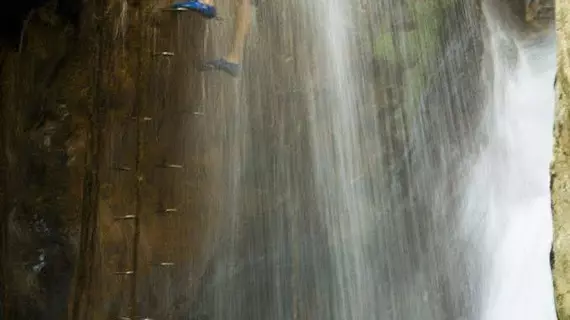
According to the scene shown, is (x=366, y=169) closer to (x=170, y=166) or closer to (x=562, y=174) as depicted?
(x=170, y=166)

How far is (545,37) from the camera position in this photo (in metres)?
6.59

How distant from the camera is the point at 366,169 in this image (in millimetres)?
6980

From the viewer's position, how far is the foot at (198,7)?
6.45 m

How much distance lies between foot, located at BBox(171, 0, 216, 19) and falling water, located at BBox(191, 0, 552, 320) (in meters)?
0.52

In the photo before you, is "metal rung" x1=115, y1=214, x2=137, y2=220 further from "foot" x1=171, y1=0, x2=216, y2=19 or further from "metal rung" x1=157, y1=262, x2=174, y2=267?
"foot" x1=171, y1=0, x2=216, y2=19

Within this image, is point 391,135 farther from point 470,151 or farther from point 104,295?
point 104,295

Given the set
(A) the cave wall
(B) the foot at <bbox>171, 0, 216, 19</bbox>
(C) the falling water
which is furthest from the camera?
(C) the falling water

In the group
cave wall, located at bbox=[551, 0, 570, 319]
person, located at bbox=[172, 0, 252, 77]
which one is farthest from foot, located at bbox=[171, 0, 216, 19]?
cave wall, located at bbox=[551, 0, 570, 319]

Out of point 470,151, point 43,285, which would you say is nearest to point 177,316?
point 43,285

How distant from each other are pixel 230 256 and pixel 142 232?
1.05 meters

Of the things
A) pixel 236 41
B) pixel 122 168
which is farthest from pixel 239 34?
pixel 122 168

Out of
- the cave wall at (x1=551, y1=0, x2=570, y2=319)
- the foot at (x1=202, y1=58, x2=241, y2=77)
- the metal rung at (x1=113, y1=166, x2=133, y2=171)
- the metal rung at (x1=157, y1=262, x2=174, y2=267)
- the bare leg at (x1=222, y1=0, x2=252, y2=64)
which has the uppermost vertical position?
the bare leg at (x1=222, y1=0, x2=252, y2=64)

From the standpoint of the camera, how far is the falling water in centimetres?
662

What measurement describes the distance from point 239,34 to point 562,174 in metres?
5.38
